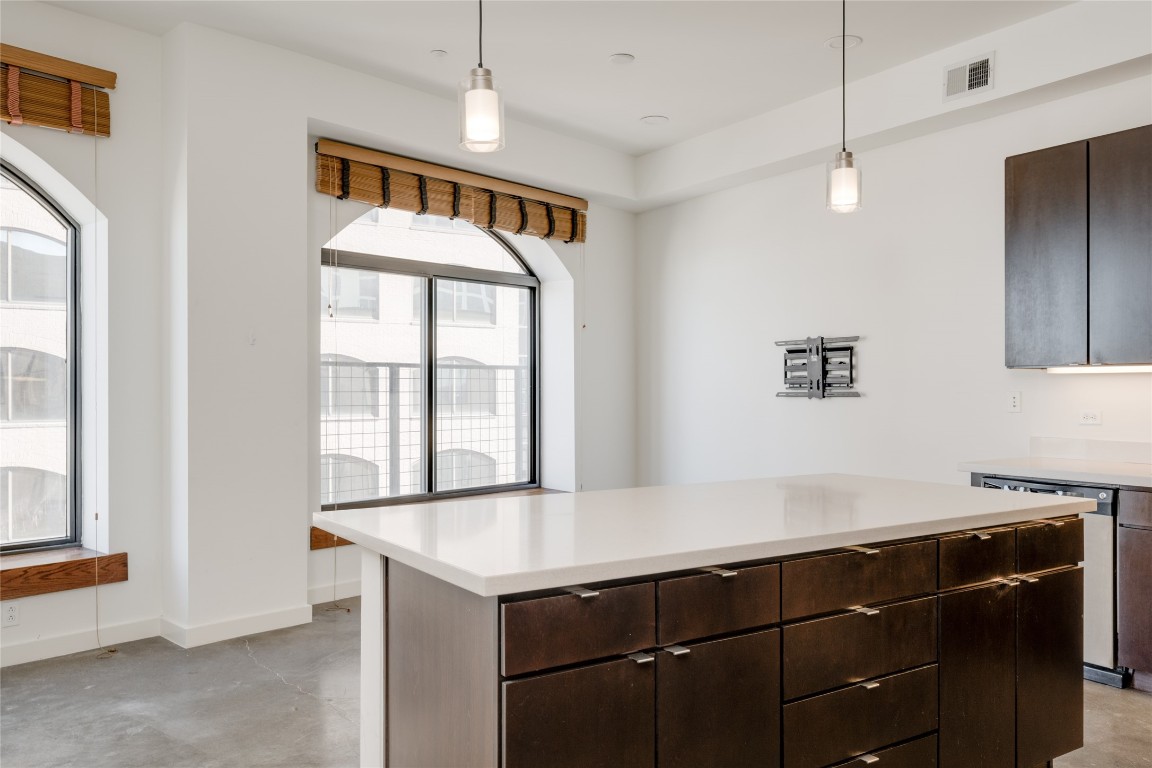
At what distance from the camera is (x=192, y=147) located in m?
3.54

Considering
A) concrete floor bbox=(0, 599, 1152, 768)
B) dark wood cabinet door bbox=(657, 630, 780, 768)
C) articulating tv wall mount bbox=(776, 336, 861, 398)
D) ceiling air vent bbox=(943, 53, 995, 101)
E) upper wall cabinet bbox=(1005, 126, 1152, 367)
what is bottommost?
concrete floor bbox=(0, 599, 1152, 768)

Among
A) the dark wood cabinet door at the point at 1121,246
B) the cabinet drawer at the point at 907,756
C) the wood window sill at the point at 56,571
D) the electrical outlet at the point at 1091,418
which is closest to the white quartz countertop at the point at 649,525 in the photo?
the cabinet drawer at the point at 907,756

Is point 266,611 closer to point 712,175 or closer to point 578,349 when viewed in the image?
point 578,349

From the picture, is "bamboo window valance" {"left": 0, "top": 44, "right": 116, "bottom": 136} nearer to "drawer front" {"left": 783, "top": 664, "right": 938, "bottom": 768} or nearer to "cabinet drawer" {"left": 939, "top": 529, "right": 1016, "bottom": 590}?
"drawer front" {"left": 783, "top": 664, "right": 938, "bottom": 768}

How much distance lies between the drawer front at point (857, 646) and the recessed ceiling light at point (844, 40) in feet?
9.16

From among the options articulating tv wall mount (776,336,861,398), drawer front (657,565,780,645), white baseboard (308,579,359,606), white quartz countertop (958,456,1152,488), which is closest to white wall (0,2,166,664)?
white baseboard (308,579,359,606)

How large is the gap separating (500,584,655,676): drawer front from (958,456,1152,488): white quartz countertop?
239 centimetres

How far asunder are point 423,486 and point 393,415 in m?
0.50

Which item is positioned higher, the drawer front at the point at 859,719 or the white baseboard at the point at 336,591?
the drawer front at the point at 859,719

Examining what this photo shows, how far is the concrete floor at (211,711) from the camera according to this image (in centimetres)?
246

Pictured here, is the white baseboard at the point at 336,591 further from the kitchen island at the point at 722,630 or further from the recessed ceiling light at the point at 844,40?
the recessed ceiling light at the point at 844,40

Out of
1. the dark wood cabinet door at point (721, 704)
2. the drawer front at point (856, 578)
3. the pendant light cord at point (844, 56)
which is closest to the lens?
the dark wood cabinet door at point (721, 704)

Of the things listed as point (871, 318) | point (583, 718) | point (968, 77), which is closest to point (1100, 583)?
point (871, 318)

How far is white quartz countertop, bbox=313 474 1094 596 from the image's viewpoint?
151cm
